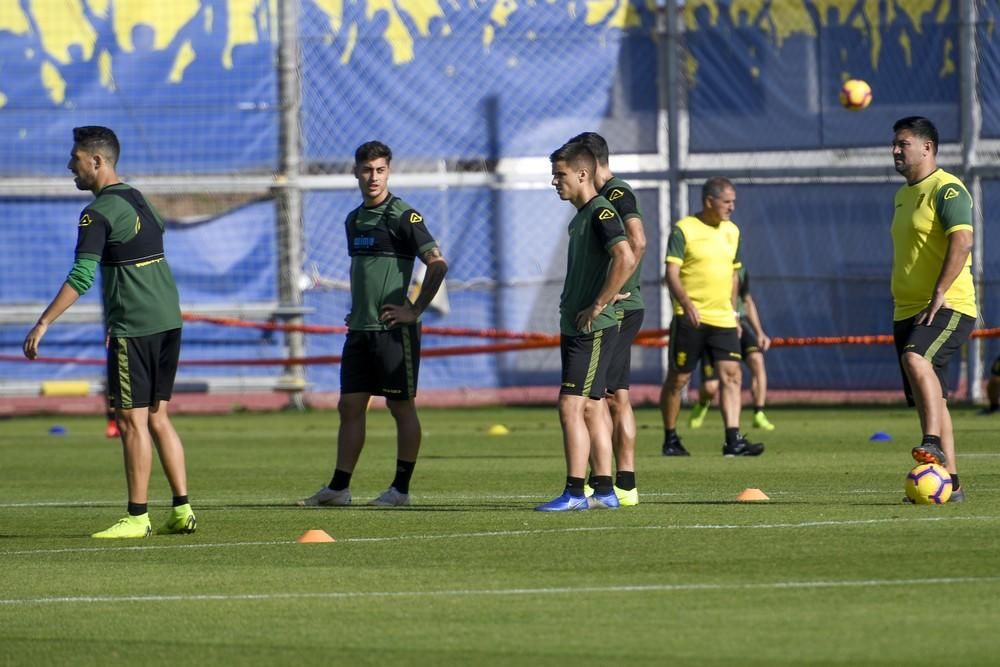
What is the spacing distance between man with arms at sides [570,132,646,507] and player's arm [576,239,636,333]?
0.26 meters

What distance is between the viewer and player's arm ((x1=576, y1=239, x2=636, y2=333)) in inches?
400

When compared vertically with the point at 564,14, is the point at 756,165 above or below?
below

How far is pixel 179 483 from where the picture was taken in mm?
9914

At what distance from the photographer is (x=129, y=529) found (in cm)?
988

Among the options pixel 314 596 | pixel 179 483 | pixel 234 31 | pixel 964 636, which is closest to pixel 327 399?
pixel 234 31

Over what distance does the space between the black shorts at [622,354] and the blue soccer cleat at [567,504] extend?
82 centimetres

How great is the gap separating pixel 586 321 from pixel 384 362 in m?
1.66

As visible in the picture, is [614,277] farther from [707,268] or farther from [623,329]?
[707,268]

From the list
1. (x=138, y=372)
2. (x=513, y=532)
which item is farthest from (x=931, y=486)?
(x=138, y=372)

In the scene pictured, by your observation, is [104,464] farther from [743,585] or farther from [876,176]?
[876,176]

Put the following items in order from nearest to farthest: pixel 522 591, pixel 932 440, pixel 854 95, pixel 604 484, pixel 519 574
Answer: pixel 522 591 → pixel 519 574 → pixel 932 440 → pixel 604 484 → pixel 854 95

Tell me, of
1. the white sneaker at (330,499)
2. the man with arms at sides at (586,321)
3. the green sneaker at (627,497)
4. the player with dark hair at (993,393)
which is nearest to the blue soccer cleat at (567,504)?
the man with arms at sides at (586,321)

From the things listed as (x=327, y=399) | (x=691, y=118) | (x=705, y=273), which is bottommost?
(x=327, y=399)

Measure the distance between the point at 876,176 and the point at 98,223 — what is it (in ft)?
49.8
